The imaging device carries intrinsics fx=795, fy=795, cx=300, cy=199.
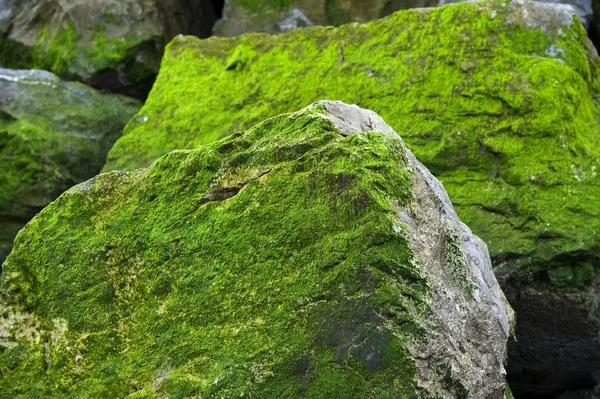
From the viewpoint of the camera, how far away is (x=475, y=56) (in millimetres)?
5602

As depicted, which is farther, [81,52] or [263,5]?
[81,52]

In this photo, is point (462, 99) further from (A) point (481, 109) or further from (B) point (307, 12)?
(B) point (307, 12)

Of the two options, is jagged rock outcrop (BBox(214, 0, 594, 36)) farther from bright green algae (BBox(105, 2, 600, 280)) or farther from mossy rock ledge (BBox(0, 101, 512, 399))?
mossy rock ledge (BBox(0, 101, 512, 399))

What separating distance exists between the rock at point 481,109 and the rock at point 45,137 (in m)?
0.94

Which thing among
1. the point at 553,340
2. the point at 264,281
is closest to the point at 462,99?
the point at 553,340

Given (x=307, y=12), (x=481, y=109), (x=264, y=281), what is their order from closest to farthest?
(x=264, y=281), (x=481, y=109), (x=307, y=12)

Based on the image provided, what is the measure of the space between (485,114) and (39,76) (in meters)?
4.37

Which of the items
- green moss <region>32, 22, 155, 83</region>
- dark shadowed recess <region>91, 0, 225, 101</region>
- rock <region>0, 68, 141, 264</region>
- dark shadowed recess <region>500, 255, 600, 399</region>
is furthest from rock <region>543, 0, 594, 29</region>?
rock <region>0, 68, 141, 264</region>

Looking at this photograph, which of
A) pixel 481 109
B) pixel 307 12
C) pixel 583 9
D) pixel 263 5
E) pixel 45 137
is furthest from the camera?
pixel 263 5

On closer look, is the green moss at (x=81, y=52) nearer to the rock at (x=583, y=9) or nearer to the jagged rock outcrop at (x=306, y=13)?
the jagged rock outcrop at (x=306, y=13)

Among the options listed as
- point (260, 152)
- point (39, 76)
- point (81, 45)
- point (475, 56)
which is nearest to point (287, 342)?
point (260, 152)

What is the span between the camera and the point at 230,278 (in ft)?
10.7

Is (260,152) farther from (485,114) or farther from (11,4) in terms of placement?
(11,4)

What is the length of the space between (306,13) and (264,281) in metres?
5.31
